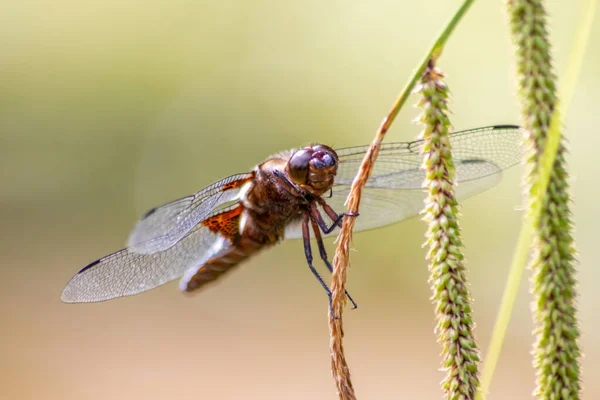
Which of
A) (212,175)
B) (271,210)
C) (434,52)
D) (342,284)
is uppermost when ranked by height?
(212,175)

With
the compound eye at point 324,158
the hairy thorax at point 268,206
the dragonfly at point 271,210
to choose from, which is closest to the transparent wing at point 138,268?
the dragonfly at point 271,210

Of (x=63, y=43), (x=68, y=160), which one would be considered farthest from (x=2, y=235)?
Answer: (x=63, y=43)

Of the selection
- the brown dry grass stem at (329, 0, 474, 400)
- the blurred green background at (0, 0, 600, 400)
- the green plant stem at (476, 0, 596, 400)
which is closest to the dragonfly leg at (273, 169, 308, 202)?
the brown dry grass stem at (329, 0, 474, 400)

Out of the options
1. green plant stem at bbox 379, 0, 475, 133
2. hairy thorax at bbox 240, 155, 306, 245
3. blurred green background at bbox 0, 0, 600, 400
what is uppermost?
blurred green background at bbox 0, 0, 600, 400

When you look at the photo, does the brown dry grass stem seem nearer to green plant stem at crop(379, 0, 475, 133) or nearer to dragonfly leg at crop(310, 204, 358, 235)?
green plant stem at crop(379, 0, 475, 133)

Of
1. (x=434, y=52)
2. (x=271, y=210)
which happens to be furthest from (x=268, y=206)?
(x=434, y=52)

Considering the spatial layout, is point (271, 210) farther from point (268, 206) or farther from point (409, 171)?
point (409, 171)

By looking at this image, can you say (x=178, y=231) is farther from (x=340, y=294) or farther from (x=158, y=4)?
(x=158, y=4)

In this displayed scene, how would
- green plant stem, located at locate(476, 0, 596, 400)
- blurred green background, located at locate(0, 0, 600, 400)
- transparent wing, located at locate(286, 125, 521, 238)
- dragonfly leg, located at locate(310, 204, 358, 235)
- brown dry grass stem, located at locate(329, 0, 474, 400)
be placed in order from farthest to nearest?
blurred green background, located at locate(0, 0, 600, 400) < dragonfly leg, located at locate(310, 204, 358, 235) < transparent wing, located at locate(286, 125, 521, 238) < brown dry grass stem, located at locate(329, 0, 474, 400) < green plant stem, located at locate(476, 0, 596, 400)
